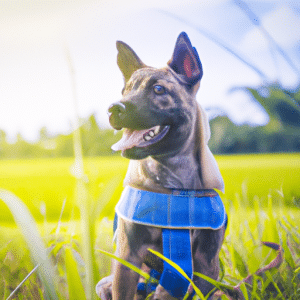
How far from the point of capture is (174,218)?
2.24 feet

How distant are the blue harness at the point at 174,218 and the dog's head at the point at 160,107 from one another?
4.2 inches

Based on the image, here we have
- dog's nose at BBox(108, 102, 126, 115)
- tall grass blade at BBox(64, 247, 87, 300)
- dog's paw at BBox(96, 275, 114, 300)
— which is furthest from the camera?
dog's paw at BBox(96, 275, 114, 300)

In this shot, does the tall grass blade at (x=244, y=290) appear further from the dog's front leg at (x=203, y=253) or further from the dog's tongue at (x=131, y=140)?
the dog's tongue at (x=131, y=140)

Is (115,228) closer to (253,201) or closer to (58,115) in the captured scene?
(58,115)

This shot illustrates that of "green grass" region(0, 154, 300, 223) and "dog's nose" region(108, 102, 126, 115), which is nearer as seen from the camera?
"dog's nose" region(108, 102, 126, 115)

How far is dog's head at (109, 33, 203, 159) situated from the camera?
0.63 meters

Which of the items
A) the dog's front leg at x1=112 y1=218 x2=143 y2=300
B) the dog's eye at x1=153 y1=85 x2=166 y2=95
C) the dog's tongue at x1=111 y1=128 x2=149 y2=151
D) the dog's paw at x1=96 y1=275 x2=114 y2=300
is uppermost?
the dog's eye at x1=153 y1=85 x2=166 y2=95

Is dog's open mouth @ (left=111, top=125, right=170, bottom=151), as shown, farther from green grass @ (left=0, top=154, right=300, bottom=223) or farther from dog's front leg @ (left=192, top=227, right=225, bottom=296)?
dog's front leg @ (left=192, top=227, right=225, bottom=296)

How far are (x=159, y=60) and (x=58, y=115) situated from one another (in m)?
0.27

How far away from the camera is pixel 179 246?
675 mm

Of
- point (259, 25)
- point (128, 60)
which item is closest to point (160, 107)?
point (128, 60)

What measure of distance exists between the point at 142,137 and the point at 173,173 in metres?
0.12

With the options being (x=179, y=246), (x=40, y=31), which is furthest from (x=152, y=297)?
(x=40, y=31)

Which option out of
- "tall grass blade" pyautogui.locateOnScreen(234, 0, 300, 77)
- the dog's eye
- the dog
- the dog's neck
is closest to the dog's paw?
the dog
